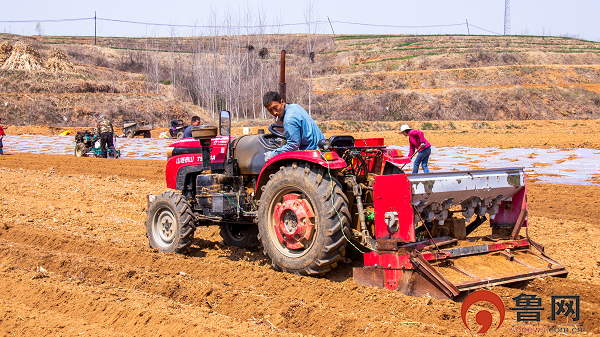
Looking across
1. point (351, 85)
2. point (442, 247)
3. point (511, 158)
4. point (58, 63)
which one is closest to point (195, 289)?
point (442, 247)

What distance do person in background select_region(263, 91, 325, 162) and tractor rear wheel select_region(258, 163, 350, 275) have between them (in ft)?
0.86

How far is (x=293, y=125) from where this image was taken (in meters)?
4.78

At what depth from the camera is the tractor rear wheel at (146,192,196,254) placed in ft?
18.5

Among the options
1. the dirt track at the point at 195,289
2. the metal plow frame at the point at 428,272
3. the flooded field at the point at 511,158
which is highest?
the flooded field at the point at 511,158

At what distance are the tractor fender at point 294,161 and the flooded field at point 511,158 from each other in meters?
8.12

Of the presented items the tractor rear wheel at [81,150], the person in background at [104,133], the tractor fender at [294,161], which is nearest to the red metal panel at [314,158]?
the tractor fender at [294,161]

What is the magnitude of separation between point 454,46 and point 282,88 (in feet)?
188

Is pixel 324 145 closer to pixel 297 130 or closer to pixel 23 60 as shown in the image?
pixel 297 130

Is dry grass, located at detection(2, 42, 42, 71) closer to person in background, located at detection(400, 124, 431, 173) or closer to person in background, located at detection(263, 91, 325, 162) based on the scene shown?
person in background, located at detection(400, 124, 431, 173)

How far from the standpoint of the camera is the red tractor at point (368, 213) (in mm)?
4141

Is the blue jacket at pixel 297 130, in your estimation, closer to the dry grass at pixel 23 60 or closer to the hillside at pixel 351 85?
the hillside at pixel 351 85

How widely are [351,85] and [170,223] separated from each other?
4208 centimetres

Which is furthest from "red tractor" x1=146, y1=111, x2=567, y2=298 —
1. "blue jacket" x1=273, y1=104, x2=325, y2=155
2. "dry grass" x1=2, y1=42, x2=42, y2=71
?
"dry grass" x1=2, y1=42, x2=42, y2=71

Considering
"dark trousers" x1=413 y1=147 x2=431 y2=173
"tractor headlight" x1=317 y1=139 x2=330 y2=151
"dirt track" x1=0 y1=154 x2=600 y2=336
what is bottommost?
"dirt track" x1=0 y1=154 x2=600 y2=336
